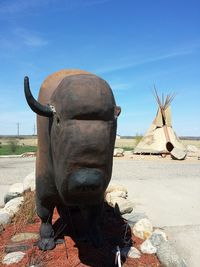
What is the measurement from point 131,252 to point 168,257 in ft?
1.63

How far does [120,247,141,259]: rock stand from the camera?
4.45 meters

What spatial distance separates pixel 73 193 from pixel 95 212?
4.99 ft

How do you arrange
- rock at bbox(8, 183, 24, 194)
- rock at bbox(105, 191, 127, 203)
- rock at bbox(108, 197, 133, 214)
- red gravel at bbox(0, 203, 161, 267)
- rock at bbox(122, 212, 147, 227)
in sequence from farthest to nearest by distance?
rock at bbox(8, 183, 24, 194)
rock at bbox(105, 191, 127, 203)
rock at bbox(108, 197, 133, 214)
rock at bbox(122, 212, 147, 227)
red gravel at bbox(0, 203, 161, 267)

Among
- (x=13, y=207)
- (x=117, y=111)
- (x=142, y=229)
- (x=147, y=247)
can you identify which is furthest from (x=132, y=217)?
(x=117, y=111)

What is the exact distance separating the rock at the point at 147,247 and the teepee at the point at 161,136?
14.0 meters

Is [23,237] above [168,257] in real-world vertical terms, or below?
above

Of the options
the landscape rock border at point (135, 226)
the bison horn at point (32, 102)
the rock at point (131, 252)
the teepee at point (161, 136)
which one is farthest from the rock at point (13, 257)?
the teepee at point (161, 136)

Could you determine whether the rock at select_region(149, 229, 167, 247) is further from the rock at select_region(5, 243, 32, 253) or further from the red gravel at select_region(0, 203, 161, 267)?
the rock at select_region(5, 243, 32, 253)

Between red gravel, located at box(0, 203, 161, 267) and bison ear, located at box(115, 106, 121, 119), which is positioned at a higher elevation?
bison ear, located at box(115, 106, 121, 119)

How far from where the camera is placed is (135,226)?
545 cm

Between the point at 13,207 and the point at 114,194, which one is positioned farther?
the point at 114,194

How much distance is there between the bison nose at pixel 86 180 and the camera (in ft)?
9.73

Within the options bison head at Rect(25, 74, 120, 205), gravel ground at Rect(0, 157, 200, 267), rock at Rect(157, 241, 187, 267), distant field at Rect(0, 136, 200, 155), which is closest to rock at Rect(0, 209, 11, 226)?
rock at Rect(157, 241, 187, 267)

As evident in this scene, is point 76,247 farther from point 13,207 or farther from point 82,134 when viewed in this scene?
point 13,207
